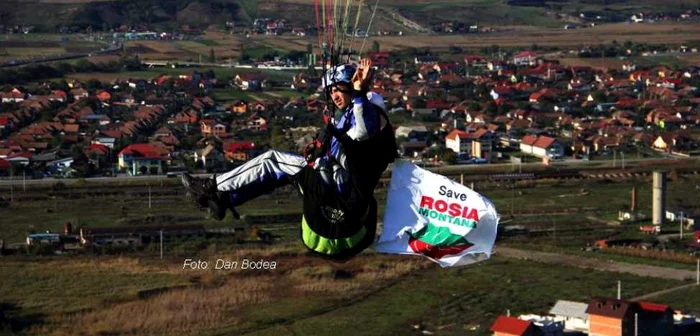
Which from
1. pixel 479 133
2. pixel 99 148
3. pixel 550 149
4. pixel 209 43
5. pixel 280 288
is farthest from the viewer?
pixel 209 43

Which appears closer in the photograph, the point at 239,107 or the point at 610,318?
the point at 610,318

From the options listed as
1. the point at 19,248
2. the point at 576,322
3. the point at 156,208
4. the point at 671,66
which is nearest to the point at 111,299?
the point at 19,248

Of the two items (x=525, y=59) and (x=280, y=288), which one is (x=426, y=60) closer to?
(x=525, y=59)

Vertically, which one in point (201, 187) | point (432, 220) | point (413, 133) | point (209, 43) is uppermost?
point (201, 187)

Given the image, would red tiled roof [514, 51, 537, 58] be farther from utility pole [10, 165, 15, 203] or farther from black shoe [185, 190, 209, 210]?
black shoe [185, 190, 209, 210]

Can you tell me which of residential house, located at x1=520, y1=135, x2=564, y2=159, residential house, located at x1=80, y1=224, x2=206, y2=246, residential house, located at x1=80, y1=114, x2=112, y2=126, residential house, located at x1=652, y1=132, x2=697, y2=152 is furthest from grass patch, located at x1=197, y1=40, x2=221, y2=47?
residential house, located at x1=80, y1=224, x2=206, y2=246

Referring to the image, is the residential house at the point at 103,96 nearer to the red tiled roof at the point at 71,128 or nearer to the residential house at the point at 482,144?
the red tiled roof at the point at 71,128

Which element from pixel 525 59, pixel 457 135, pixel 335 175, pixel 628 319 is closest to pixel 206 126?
pixel 457 135
